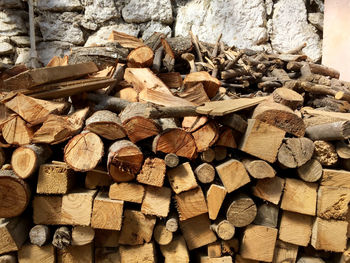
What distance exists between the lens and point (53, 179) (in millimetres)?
1528

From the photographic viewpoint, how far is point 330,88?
2648mm

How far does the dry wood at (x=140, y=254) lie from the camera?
1.69 metres

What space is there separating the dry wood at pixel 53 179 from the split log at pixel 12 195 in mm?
78

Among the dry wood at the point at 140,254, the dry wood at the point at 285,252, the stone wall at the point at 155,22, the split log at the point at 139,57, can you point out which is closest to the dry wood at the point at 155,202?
the dry wood at the point at 140,254

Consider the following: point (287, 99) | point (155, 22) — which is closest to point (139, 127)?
point (287, 99)

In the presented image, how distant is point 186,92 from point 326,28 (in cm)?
257

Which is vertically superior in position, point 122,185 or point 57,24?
point 57,24

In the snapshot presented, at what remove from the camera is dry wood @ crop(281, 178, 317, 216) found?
171 cm

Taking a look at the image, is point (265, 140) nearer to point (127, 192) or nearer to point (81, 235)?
point (127, 192)

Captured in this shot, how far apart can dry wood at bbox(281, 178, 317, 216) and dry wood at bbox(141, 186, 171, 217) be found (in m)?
0.80

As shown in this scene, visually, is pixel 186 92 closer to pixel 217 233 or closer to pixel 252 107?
pixel 252 107

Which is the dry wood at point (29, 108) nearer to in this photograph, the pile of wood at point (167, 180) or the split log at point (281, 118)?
the pile of wood at point (167, 180)

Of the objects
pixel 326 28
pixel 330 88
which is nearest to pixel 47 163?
pixel 330 88

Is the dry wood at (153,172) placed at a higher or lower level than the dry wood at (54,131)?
lower
